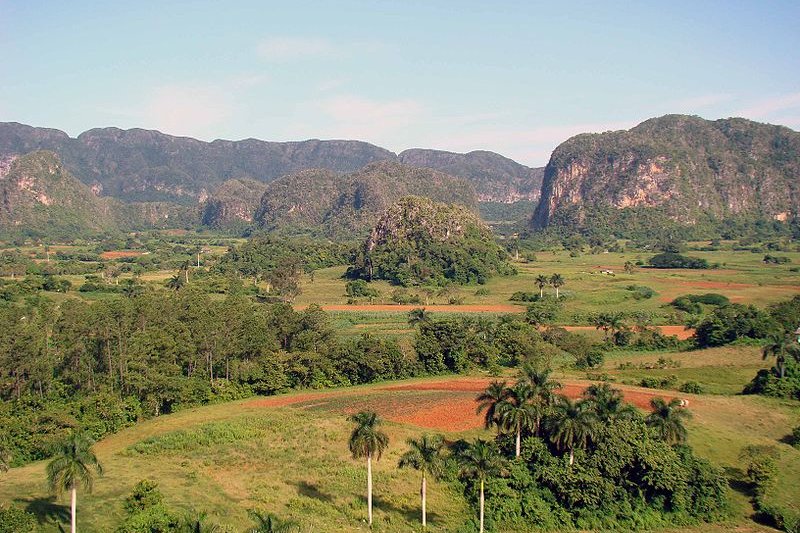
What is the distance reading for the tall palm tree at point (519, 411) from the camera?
38594 millimetres

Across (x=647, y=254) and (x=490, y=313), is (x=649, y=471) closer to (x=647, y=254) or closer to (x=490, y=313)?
(x=490, y=313)

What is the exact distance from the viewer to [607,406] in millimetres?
40188

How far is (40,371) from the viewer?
5506cm

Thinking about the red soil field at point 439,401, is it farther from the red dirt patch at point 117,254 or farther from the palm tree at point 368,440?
the red dirt patch at point 117,254

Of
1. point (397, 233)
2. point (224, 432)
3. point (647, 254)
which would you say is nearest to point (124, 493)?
point (224, 432)

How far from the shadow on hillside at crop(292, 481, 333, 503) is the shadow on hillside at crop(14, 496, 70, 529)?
1157cm

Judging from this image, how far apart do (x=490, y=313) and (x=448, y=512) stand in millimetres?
60972

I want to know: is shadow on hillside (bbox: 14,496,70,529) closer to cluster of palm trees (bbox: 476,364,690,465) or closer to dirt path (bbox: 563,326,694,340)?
cluster of palm trees (bbox: 476,364,690,465)

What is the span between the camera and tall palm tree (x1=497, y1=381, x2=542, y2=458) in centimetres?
3859

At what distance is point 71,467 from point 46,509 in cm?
578

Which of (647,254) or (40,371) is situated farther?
(647,254)

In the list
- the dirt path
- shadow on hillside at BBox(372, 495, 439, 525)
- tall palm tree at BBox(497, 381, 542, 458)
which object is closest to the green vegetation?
the dirt path

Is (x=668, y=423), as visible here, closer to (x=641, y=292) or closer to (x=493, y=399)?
(x=493, y=399)

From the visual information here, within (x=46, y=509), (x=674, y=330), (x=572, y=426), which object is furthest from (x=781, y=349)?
(x=46, y=509)
